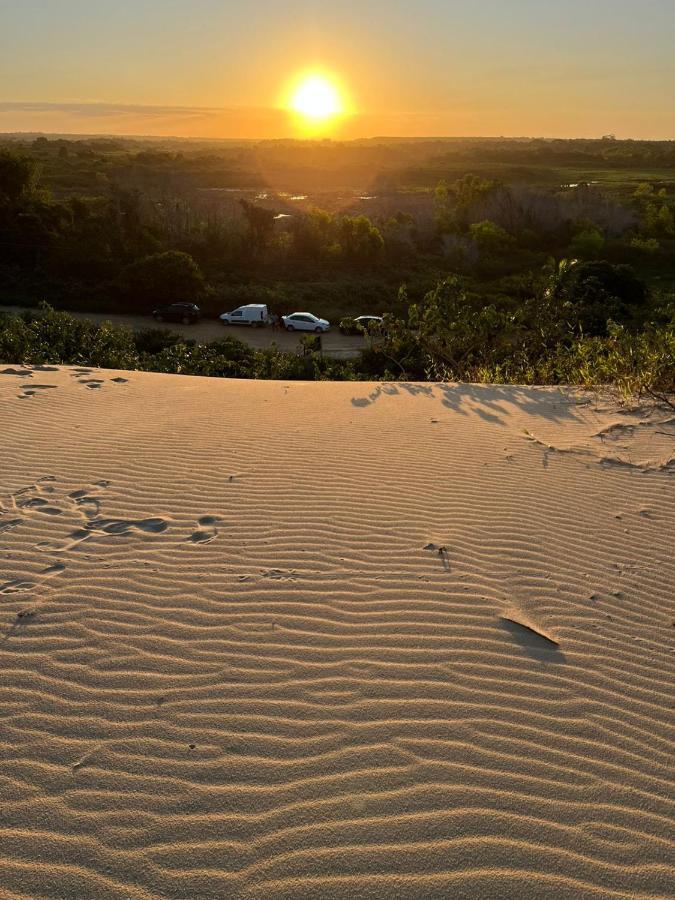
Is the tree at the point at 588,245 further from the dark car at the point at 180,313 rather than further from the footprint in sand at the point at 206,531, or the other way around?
the footprint in sand at the point at 206,531

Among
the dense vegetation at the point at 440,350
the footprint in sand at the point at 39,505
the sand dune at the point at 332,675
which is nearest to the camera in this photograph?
the sand dune at the point at 332,675

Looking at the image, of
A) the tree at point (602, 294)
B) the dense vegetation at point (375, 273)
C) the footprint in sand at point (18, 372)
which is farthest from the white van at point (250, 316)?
the footprint in sand at point (18, 372)

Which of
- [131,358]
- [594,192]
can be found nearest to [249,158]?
[594,192]

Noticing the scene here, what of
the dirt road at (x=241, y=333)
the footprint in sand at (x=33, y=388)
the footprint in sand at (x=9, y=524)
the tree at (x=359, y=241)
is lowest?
the dirt road at (x=241, y=333)

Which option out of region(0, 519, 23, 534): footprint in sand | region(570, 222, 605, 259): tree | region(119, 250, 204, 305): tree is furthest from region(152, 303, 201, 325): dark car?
region(0, 519, 23, 534): footprint in sand

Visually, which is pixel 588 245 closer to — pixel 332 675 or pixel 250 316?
pixel 250 316

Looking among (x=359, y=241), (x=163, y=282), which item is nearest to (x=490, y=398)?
(x=163, y=282)

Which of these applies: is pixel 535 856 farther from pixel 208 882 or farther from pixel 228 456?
pixel 228 456
